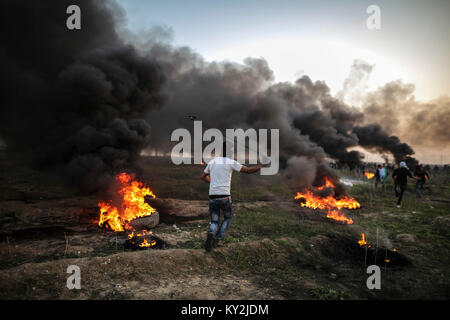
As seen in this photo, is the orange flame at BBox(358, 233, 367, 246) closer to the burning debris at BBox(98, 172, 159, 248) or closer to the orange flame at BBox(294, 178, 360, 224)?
the orange flame at BBox(294, 178, 360, 224)

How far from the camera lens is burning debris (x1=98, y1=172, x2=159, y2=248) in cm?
979

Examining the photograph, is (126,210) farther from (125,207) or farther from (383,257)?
(383,257)

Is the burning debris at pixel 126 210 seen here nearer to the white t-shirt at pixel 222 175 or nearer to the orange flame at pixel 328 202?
the white t-shirt at pixel 222 175

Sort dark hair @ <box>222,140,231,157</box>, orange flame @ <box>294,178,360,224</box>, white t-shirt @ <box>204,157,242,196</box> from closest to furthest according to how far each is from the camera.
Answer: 1. white t-shirt @ <box>204,157,242,196</box>
2. dark hair @ <box>222,140,231,157</box>
3. orange flame @ <box>294,178,360,224</box>

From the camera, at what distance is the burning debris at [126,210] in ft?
32.1

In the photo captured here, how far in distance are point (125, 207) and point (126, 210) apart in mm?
206

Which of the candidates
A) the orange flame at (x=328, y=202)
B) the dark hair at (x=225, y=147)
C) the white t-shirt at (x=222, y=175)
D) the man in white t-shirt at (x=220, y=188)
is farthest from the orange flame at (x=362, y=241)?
the dark hair at (x=225, y=147)

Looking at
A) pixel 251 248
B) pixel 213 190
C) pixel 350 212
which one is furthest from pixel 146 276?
pixel 350 212

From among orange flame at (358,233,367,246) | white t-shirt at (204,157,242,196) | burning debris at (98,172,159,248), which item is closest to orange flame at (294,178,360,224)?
orange flame at (358,233,367,246)

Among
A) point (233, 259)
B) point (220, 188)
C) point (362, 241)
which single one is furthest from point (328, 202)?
point (220, 188)

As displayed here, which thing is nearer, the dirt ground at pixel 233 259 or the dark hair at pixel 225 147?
the dirt ground at pixel 233 259

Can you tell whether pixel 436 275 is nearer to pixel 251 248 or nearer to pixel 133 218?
pixel 251 248
